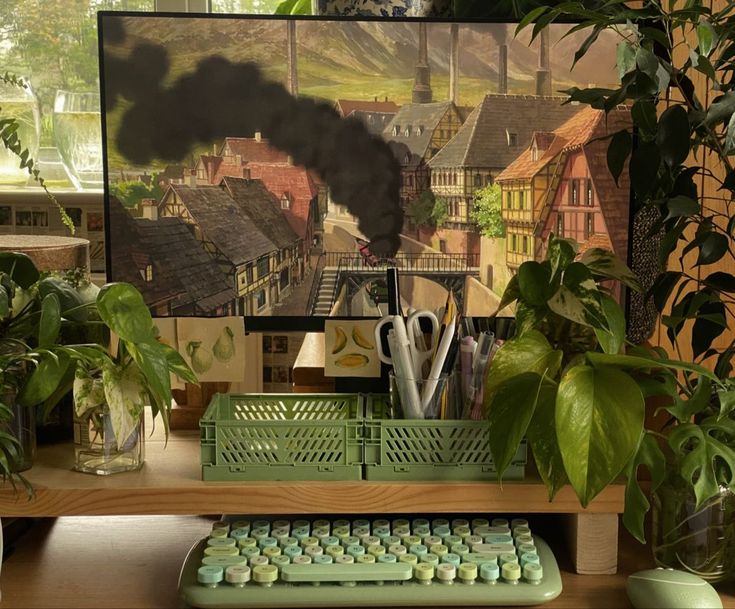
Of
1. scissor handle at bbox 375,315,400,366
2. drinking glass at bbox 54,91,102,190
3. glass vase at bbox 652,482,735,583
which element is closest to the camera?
glass vase at bbox 652,482,735,583

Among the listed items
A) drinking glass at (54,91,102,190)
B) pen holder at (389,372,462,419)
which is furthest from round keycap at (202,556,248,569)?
drinking glass at (54,91,102,190)

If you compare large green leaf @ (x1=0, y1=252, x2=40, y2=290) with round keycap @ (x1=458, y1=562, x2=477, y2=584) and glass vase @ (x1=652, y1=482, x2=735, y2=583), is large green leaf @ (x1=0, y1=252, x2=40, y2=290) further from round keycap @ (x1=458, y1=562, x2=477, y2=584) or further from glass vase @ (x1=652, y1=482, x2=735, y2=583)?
glass vase @ (x1=652, y1=482, x2=735, y2=583)

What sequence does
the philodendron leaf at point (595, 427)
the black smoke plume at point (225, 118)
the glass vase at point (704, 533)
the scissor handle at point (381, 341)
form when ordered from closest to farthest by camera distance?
the philodendron leaf at point (595, 427) < the glass vase at point (704, 533) < the scissor handle at point (381, 341) < the black smoke plume at point (225, 118)

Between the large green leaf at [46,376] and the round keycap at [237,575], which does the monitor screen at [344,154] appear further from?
the round keycap at [237,575]

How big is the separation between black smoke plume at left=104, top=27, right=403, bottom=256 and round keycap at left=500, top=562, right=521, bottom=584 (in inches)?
19.7

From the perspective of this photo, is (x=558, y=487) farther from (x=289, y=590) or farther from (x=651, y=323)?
(x=651, y=323)

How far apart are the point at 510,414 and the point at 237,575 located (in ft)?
1.00

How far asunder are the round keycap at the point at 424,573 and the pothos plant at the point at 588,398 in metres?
0.12

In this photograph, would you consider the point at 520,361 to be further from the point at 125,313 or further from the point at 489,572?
the point at 125,313

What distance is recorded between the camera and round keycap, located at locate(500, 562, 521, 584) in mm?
960

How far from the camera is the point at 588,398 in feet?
3.02

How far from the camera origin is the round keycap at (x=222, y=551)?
988 mm

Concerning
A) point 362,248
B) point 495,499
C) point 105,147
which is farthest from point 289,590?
point 105,147

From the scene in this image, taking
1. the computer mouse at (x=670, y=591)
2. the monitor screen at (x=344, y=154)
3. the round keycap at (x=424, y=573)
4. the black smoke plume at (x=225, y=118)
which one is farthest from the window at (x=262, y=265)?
the computer mouse at (x=670, y=591)
